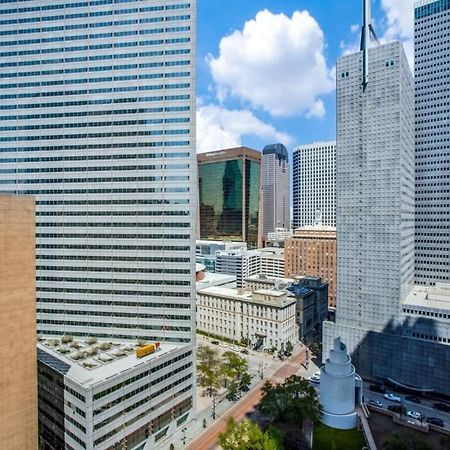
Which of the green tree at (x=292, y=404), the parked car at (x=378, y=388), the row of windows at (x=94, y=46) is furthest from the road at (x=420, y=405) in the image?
the row of windows at (x=94, y=46)

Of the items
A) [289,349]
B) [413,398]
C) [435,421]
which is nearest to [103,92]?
[289,349]

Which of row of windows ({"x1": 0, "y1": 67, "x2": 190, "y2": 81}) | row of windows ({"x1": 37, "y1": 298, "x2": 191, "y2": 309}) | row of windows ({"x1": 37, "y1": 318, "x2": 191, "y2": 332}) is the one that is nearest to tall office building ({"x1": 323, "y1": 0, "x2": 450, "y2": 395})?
row of windows ({"x1": 37, "y1": 318, "x2": 191, "y2": 332})

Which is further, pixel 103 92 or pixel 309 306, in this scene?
pixel 309 306

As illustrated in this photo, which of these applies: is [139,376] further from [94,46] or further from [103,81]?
[94,46]

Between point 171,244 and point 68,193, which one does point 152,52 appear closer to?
point 68,193

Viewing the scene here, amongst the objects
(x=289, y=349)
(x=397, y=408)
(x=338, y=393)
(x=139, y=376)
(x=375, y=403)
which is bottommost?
(x=375, y=403)

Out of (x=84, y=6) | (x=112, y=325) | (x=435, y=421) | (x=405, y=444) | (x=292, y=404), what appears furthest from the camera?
(x=84, y=6)

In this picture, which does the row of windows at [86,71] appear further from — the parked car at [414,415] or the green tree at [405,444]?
the parked car at [414,415]
